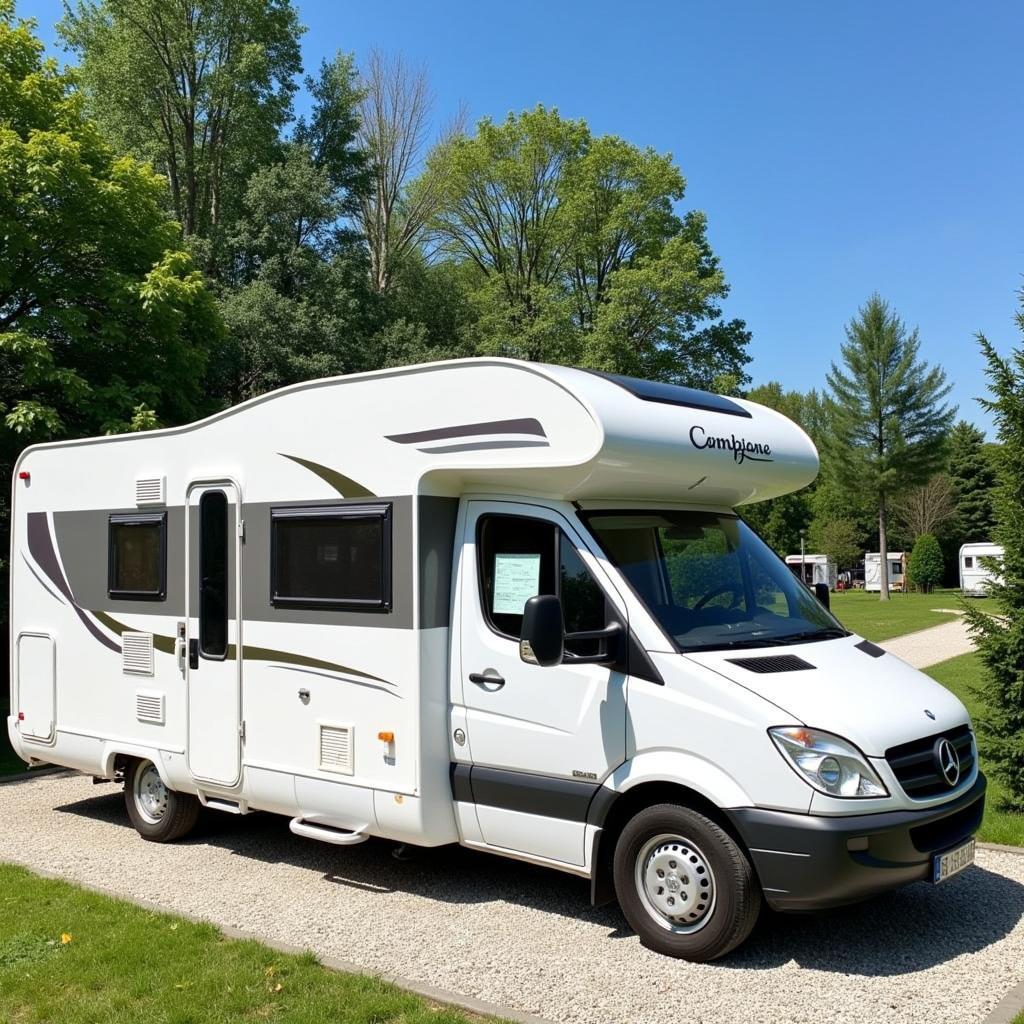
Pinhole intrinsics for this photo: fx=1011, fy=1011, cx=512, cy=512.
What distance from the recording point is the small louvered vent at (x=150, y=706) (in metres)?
7.30

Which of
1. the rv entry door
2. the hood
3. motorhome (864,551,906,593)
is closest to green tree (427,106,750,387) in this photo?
the rv entry door

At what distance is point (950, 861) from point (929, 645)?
1789cm

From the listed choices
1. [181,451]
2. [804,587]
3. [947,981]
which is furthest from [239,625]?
[947,981]

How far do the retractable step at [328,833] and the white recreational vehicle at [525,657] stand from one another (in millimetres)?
21

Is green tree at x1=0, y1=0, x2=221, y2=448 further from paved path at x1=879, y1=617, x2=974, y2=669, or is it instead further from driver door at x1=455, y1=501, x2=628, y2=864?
paved path at x1=879, y1=617, x2=974, y2=669

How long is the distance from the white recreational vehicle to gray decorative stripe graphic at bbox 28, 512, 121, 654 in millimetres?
519

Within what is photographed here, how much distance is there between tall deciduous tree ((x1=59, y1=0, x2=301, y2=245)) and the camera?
1040 inches

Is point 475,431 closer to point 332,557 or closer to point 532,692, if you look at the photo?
point 332,557

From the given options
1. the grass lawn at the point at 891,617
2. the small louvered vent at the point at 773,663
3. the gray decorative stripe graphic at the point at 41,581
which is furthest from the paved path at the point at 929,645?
the gray decorative stripe graphic at the point at 41,581

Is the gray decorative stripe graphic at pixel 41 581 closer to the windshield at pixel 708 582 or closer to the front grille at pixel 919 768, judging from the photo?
the windshield at pixel 708 582

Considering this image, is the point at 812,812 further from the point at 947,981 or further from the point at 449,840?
the point at 449,840

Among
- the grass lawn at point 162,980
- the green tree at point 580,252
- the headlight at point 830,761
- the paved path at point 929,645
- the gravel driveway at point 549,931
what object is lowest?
the paved path at point 929,645

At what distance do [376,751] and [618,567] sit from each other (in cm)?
186

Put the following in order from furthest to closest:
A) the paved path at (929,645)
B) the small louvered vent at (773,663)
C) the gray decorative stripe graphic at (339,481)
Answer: the paved path at (929,645) → the gray decorative stripe graphic at (339,481) → the small louvered vent at (773,663)
